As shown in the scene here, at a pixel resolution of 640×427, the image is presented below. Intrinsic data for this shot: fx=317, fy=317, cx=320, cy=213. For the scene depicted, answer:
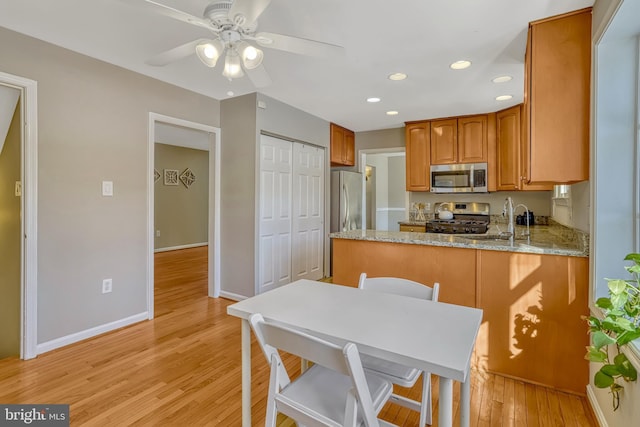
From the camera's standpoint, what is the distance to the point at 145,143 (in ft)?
9.96

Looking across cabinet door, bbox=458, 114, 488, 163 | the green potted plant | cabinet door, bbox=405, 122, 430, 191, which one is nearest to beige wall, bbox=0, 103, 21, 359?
the green potted plant

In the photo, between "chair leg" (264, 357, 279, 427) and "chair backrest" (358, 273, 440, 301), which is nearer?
"chair leg" (264, 357, 279, 427)

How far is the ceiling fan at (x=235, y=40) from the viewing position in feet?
4.50

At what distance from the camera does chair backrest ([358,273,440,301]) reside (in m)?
1.61

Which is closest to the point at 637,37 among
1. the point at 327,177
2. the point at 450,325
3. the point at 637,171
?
the point at 637,171

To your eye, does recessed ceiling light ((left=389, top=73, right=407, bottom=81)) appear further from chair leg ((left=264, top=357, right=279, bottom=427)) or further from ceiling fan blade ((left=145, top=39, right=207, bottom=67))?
chair leg ((left=264, top=357, right=279, bottom=427))

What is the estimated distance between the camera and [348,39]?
86.8 inches

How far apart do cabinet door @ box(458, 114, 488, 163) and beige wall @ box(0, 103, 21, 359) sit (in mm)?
4671

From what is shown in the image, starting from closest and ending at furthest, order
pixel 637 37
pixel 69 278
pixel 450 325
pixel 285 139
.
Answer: pixel 450 325 → pixel 637 37 → pixel 69 278 → pixel 285 139

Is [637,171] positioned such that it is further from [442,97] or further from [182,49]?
[182,49]

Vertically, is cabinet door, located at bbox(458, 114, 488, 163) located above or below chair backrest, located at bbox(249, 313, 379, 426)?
above

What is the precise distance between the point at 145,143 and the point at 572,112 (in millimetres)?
3371

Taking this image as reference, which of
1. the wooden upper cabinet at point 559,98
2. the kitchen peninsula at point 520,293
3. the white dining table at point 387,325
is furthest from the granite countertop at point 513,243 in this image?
the white dining table at point 387,325

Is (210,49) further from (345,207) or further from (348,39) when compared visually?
(345,207)
